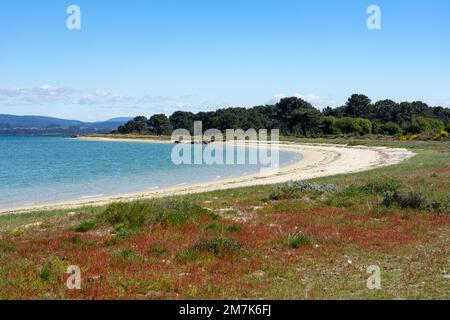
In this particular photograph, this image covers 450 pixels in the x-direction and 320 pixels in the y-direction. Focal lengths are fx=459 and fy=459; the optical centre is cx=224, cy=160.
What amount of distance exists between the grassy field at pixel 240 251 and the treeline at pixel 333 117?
391 feet

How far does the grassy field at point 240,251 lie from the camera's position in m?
8.94

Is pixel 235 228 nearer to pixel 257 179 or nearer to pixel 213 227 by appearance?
pixel 213 227

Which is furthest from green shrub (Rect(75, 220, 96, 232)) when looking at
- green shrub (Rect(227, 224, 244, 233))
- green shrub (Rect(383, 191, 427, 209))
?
green shrub (Rect(383, 191, 427, 209))

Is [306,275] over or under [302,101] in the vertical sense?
under

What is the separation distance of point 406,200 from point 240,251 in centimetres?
926

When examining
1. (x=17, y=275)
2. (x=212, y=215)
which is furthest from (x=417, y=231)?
(x=17, y=275)

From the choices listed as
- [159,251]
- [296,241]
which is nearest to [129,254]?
[159,251]

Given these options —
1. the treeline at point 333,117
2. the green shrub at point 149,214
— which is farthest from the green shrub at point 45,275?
the treeline at point 333,117

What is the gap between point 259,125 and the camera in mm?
166375

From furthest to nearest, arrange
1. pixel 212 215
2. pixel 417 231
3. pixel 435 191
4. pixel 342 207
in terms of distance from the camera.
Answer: pixel 435 191 → pixel 342 207 → pixel 212 215 → pixel 417 231

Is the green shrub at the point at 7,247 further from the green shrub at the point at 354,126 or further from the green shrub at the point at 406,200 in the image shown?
the green shrub at the point at 354,126

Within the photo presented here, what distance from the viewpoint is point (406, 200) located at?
18.1 metres
